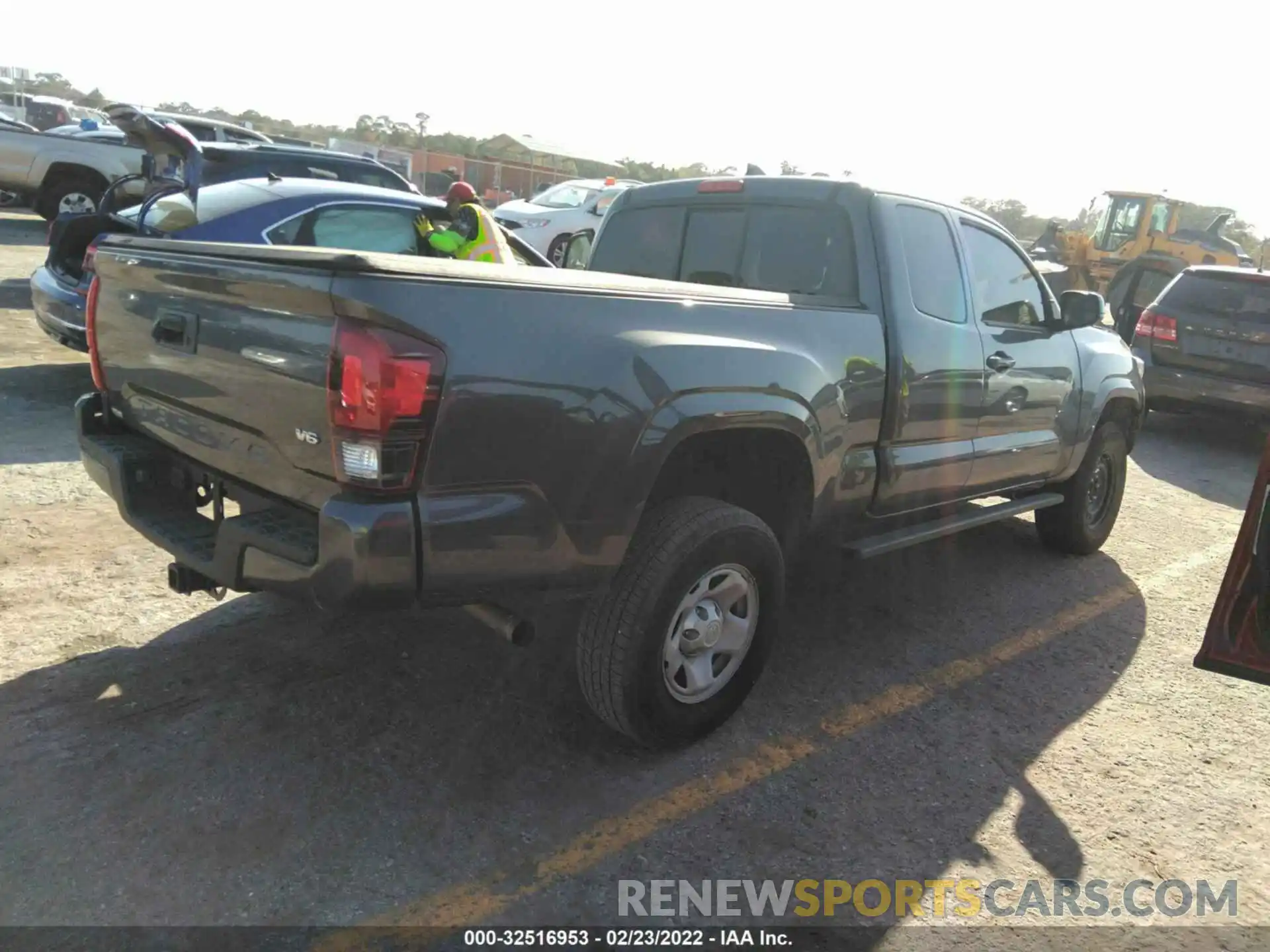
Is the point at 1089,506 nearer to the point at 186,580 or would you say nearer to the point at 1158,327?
the point at 1158,327

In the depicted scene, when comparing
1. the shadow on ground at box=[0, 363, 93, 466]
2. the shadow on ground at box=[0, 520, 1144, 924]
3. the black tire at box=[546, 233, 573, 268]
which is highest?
the black tire at box=[546, 233, 573, 268]

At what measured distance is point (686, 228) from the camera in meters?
4.52

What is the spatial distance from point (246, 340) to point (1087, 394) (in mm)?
4337

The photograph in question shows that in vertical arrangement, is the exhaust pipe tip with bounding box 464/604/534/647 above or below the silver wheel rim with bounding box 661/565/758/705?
above

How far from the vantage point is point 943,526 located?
433cm

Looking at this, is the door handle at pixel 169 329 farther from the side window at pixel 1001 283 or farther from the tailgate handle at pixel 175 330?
the side window at pixel 1001 283

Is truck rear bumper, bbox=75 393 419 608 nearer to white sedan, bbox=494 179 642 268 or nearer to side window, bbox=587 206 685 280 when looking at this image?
side window, bbox=587 206 685 280

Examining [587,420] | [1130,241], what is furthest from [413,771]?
[1130,241]

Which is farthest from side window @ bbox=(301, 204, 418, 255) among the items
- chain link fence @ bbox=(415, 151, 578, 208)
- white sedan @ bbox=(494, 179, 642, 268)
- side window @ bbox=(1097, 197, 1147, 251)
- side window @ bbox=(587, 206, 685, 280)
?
chain link fence @ bbox=(415, 151, 578, 208)

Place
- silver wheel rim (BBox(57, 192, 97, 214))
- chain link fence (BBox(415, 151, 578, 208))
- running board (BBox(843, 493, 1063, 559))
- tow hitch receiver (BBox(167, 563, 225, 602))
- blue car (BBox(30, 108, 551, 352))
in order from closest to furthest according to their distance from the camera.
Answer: tow hitch receiver (BBox(167, 563, 225, 602)), running board (BBox(843, 493, 1063, 559)), blue car (BBox(30, 108, 551, 352)), silver wheel rim (BBox(57, 192, 97, 214)), chain link fence (BBox(415, 151, 578, 208))

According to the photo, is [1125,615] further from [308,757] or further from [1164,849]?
[308,757]

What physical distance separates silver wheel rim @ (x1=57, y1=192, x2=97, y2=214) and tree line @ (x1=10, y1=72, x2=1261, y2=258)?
28.0m

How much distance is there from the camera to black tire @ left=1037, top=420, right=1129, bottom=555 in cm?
556

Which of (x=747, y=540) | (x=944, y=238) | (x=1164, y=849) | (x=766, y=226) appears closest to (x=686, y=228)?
(x=766, y=226)
